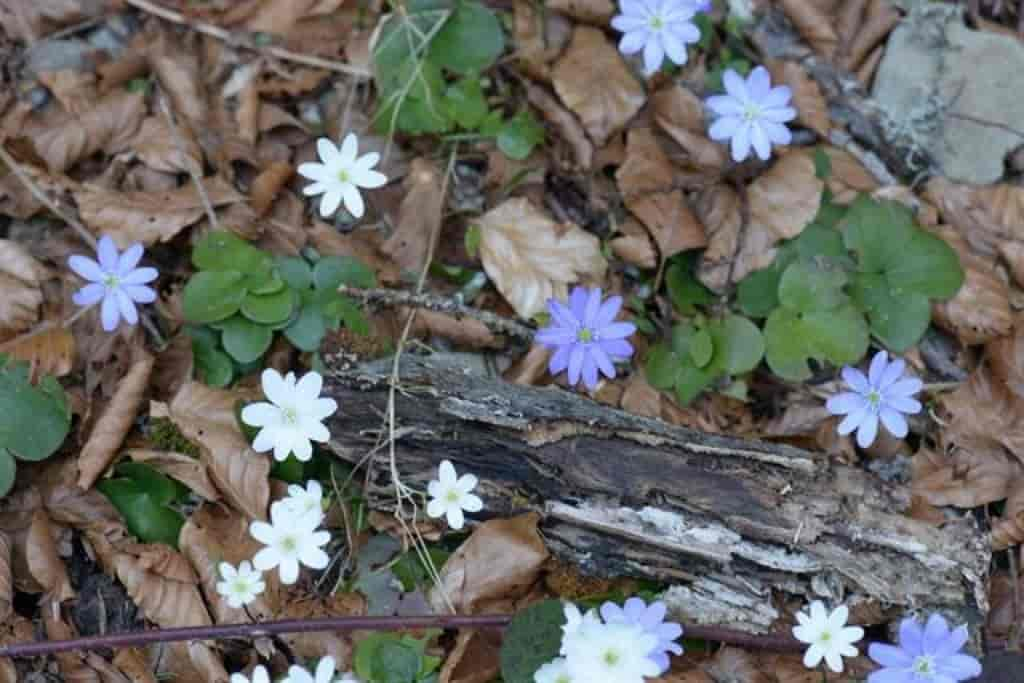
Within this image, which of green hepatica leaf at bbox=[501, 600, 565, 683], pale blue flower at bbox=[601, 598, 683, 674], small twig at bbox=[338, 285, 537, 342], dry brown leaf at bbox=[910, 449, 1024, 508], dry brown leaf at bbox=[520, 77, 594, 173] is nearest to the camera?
pale blue flower at bbox=[601, 598, 683, 674]

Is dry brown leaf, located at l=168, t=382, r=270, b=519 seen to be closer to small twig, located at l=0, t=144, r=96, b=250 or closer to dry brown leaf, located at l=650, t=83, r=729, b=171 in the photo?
small twig, located at l=0, t=144, r=96, b=250

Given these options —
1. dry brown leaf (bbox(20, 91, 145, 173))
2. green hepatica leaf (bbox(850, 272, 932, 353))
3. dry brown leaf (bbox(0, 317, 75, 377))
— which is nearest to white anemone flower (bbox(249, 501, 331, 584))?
dry brown leaf (bbox(0, 317, 75, 377))

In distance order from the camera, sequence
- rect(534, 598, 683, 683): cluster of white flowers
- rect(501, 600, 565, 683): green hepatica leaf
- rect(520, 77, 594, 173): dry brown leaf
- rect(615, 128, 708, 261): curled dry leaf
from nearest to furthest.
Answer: rect(534, 598, 683, 683): cluster of white flowers < rect(501, 600, 565, 683): green hepatica leaf < rect(615, 128, 708, 261): curled dry leaf < rect(520, 77, 594, 173): dry brown leaf

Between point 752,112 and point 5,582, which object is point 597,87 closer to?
point 752,112

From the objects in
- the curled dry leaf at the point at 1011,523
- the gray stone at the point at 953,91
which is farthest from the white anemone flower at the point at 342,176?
the curled dry leaf at the point at 1011,523

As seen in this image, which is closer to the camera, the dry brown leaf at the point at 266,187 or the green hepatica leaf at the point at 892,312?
the green hepatica leaf at the point at 892,312

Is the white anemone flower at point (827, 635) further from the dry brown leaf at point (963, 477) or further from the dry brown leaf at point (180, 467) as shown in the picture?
the dry brown leaf at point (180, 467)

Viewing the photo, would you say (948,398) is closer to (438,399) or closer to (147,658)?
(438,399)
